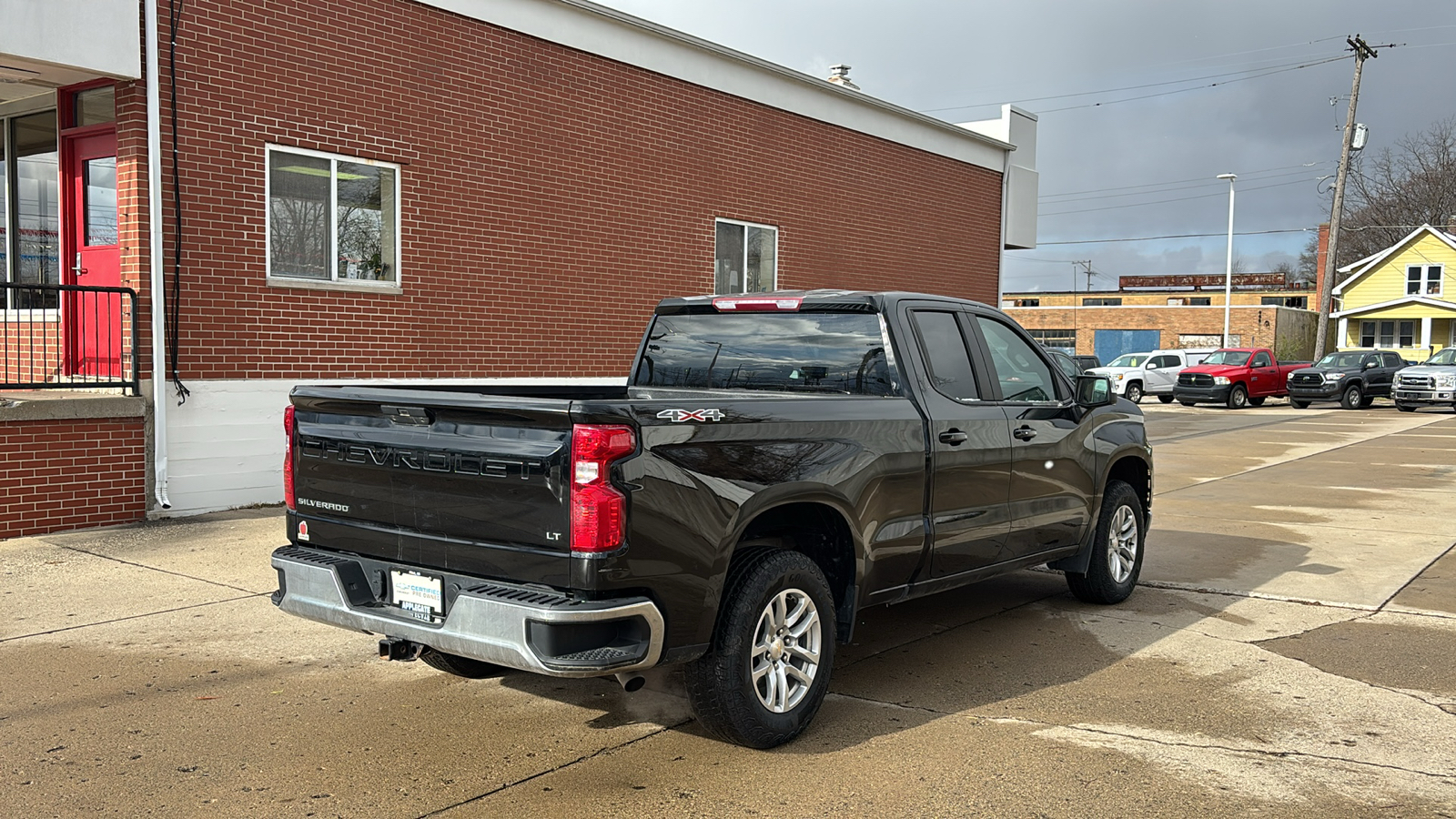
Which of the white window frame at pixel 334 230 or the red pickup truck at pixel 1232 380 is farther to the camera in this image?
the red pickup truck at pixel 1232 380

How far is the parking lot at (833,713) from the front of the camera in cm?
441

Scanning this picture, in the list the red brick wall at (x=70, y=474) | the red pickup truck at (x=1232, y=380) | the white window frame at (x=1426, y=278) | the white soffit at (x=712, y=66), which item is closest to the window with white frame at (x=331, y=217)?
the white soffit at (x=712, y=66)

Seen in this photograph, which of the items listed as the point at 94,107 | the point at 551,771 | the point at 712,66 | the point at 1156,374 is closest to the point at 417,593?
the point at 551,771

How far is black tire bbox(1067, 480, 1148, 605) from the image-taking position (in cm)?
745

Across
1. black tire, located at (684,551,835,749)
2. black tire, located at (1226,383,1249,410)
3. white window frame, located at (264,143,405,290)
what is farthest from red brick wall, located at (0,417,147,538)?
black tire, located at (1226,383,1249,410)

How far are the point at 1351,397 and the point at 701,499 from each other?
115 ft

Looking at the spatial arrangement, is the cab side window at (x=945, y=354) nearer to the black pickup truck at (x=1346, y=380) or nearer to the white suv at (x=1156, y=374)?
the black pickup truck at (x=1346, y=380)

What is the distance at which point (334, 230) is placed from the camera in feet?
38.4

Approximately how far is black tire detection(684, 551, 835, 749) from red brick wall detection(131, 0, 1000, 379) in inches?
297

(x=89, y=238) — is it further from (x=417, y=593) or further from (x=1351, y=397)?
(x=1351, y=397)

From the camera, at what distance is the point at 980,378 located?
6414mm

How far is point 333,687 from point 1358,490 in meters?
12.5

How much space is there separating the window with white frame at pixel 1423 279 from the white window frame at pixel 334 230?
180 ft

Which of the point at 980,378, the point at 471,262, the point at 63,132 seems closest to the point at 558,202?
the point at 471,262
